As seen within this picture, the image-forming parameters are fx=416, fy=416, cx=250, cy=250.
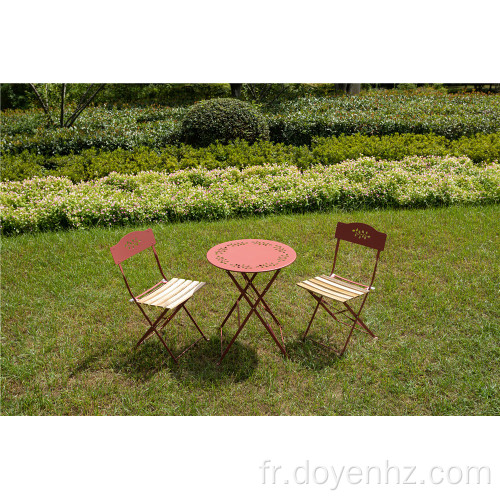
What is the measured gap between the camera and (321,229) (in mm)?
6887

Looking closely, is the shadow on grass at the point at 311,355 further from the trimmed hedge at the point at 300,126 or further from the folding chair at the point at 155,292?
the trimmed hedge at the point at 300,126

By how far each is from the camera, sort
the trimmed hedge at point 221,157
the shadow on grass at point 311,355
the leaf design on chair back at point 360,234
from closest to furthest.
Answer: the shadow on grass at point 311,355 < the leaf design on chair back at point 360,234 < the trimmed hedge at point 221,157

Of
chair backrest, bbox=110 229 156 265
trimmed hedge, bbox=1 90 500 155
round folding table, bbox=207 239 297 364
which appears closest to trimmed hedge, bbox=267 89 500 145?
trimmed hedge, bbox=1 90 500 155

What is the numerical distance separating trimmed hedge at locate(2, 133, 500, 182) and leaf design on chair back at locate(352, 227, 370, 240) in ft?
17.3

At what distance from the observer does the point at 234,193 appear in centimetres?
773

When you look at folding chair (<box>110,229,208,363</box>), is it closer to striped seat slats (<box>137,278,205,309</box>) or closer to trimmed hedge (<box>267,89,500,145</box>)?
striped seat slats (<box>137,278,205,309</box>)

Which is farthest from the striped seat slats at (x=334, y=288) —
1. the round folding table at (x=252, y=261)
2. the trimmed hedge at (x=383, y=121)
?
the trimmed hedge at (x=383, y=121)

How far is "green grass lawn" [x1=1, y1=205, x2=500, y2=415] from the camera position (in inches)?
137

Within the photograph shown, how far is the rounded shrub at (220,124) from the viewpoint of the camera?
34.8 ft

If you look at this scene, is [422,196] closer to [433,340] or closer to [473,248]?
[473,248]

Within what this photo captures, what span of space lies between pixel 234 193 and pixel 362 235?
395 cm

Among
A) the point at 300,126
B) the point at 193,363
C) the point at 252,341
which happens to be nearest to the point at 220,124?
the point at 300,126

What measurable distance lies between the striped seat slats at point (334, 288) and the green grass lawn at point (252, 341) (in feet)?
1.72

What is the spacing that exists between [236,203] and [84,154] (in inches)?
188
